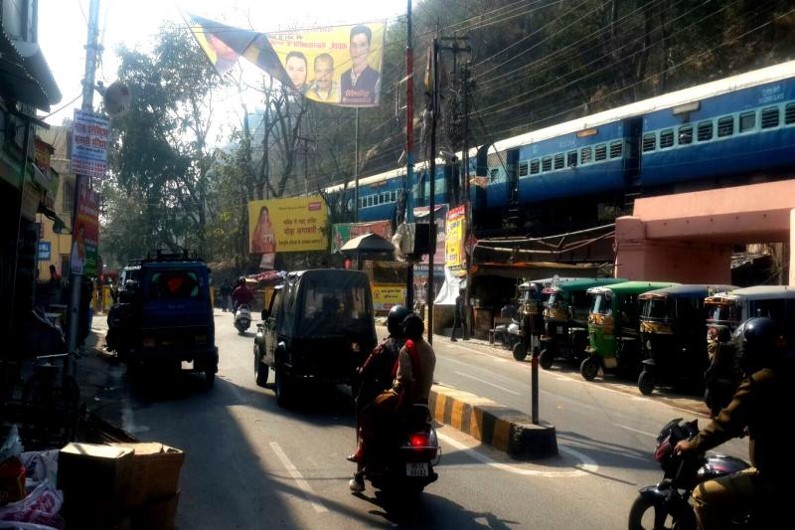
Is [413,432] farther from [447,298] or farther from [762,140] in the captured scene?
[447,298]

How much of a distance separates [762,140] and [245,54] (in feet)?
41.4

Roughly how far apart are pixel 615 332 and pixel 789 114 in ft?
22.1

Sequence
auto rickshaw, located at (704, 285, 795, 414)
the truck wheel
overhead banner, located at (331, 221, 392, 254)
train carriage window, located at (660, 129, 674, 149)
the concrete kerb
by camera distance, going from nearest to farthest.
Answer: the concrete kerb → auto rickshaw, located at (704, 285, 795, 414) → the truck wheel → train carriage window, located at (660, 129, 674, 149) → overhead banner, located at (331, 221, 392, 254)

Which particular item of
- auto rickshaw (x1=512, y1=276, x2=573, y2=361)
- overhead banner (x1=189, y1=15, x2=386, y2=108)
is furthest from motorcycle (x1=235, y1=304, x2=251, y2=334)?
overhead banner (x1=189, y1=15, x2=386, y2=108)

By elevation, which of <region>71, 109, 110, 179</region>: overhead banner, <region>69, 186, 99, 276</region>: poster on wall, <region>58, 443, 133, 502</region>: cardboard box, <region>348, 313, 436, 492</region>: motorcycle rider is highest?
Answer: <region>71, 109, 110, 179</region>: overhead banner

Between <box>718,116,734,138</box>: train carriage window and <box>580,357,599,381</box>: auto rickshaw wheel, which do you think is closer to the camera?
<box>580,357,599,381</box>: auto rickshaw wheel

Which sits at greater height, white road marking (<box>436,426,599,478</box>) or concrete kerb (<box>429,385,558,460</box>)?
concrete kerb (<box>429,385,558,460</box>)

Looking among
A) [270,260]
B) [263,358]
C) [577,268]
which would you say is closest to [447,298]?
[577,268]

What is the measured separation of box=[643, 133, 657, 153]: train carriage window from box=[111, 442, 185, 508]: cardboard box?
775 inches

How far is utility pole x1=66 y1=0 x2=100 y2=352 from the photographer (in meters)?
9.01

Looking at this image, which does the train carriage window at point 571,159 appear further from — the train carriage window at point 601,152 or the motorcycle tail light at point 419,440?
the motorcycle tail light at point 419,440

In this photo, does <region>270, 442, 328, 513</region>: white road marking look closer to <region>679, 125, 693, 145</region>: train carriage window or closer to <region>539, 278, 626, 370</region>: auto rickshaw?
<region>539, 278, 626, 370</region>: auto rickshaw

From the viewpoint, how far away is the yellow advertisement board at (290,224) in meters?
45.2

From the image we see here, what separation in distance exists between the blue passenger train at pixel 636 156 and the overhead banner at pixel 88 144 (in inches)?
614
